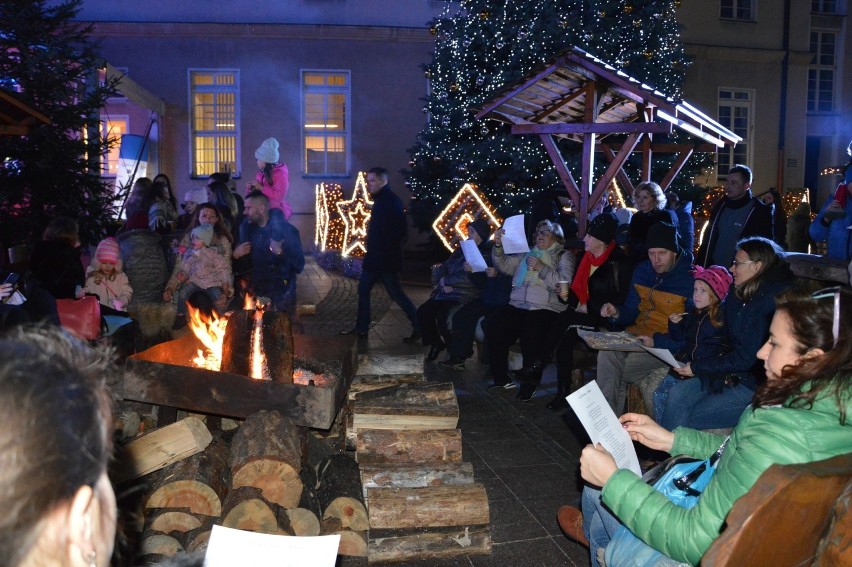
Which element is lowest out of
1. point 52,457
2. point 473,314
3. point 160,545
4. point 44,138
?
point 160,545

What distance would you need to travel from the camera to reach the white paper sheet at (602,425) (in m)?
2.96

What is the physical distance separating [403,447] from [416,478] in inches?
10.4

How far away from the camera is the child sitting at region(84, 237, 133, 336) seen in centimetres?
727

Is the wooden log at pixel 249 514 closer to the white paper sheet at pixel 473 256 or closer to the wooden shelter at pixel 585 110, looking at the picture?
the white paper sheet at pixel 473 256

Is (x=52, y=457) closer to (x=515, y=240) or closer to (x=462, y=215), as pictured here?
(x=515, y=240)

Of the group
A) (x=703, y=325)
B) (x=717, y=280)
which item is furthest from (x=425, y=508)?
(x=717, y=280)

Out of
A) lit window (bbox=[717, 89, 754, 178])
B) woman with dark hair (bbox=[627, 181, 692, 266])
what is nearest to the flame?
woman with dark hair (bbox=[627, 181, 692, 266])

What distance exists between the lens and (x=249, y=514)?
12.4 ft

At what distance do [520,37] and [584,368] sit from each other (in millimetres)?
8469

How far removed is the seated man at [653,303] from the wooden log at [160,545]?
3453 millimetres

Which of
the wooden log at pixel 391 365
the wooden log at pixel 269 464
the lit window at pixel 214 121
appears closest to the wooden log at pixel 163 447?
the wooden log at pixel 269 464

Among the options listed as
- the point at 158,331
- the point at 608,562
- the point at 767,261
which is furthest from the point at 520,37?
the point at 608,562

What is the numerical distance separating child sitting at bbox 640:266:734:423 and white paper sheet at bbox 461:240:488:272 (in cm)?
307

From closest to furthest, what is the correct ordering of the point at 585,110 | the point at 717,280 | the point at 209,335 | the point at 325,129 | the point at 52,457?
the point at 52,457, the point at 717,280, the point at 209,335, the point at 585,110, the point at 325,129
